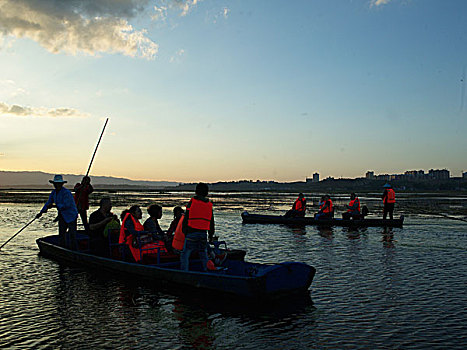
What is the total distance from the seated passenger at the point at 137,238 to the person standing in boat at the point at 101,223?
111 cm

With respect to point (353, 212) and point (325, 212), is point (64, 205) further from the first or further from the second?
point (353, 212)

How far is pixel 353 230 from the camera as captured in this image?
2223 cm

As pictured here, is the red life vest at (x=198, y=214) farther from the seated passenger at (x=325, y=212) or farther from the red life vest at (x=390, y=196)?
the red life vest at (x=390, y=196)

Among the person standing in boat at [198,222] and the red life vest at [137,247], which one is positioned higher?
the person standing in boat at [198,222]

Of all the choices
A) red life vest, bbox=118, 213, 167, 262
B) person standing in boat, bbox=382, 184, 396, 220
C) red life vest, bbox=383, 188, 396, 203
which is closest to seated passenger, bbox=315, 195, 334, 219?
person standing in boat, bbox=382, 184, 396, 220

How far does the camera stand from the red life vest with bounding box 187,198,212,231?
861 centimetres

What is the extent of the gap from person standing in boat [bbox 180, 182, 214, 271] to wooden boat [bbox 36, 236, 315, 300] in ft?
1.64

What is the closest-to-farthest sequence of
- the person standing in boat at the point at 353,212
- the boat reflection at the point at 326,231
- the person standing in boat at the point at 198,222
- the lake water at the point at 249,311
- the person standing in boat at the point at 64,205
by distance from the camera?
the lake water at the point at 249,311 < the person standing in boat at the point at 198,222 < the person standing in boat at the point at 64,205 < the boat reflection at the point at 326,231 < the person standing in boat at the point at 353,212

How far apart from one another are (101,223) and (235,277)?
16.7 ft

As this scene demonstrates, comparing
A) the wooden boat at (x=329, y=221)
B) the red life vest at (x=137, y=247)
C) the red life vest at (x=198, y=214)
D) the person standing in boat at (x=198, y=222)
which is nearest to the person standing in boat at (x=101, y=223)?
the red life vest at (x=137, y=247)

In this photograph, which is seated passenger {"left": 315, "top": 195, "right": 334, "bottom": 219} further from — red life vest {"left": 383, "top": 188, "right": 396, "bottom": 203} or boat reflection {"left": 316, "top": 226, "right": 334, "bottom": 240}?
red life vest {"left": 383, "top": 188, "right": 396, "bottom": 203}

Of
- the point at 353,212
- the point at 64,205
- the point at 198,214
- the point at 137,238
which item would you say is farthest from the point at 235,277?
the point at 353,212

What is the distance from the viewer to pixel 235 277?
8219mm

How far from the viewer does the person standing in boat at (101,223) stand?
1155 cm
